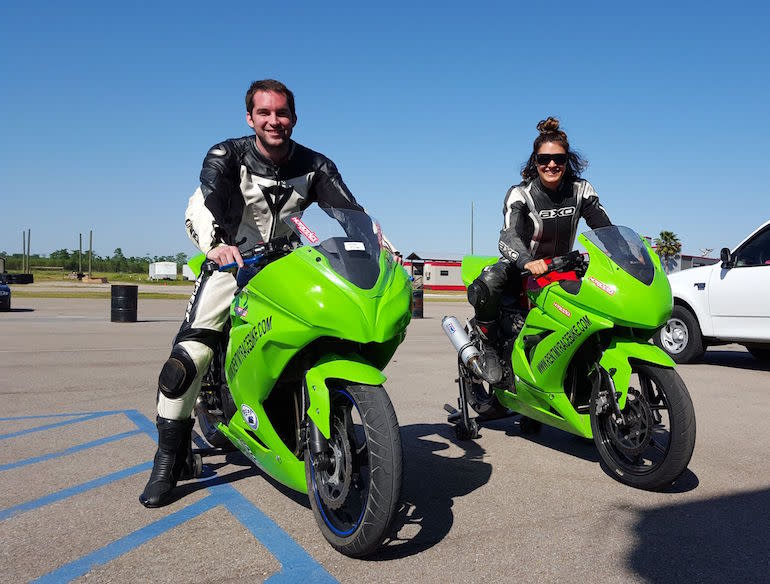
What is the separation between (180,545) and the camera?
2773mm

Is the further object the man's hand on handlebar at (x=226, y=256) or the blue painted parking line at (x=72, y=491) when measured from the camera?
the blue painted parking line at (x=72, y=491)

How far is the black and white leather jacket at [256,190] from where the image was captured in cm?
352

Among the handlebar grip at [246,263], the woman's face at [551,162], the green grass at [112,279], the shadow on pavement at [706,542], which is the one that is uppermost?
the woman's face at [551,162]

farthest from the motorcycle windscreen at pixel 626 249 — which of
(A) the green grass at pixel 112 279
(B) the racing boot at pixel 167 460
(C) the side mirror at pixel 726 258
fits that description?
(A) the green grass at pixel 112 279

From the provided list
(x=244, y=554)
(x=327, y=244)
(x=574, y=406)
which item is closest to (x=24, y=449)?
(x=244, y=554)

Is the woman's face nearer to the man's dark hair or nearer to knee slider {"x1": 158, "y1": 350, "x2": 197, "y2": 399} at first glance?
the man's dark hair

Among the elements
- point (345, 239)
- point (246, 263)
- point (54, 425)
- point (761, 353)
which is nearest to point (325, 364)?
point (345, 239)

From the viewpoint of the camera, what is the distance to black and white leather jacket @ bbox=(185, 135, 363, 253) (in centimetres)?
352

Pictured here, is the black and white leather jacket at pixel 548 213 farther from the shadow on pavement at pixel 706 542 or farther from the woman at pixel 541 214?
the shadow on pavement at pixel 706 542

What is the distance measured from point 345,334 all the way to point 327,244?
48 centimetres

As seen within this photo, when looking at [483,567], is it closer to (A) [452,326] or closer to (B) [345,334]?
(B) [345,334]

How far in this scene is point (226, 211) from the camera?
370 cm

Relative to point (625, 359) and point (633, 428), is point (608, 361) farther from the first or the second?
point (633, 428)

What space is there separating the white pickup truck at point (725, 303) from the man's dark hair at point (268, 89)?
A: 6639 mm
